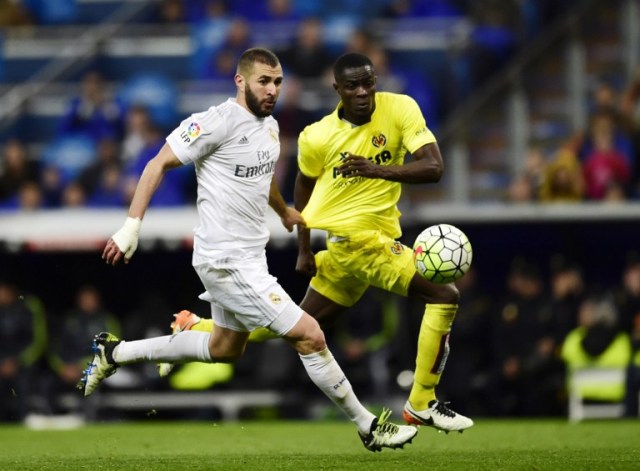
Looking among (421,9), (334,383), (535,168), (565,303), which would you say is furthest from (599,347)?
(334,383)

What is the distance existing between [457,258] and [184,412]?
8.04 meters

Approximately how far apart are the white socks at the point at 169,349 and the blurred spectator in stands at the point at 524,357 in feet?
21.8

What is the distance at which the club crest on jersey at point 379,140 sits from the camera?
9.09 meters

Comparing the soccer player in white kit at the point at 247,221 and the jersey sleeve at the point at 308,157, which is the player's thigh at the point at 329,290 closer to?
the jersey sleeve at the point at 308,157

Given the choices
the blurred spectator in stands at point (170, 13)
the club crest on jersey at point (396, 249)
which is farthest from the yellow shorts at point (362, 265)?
the blurred spectator in stands at point (170, 13)

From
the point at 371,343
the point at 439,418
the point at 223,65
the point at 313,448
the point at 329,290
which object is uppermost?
the point at 223,65

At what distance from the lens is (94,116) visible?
1720cm

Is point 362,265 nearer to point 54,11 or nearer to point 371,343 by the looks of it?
point 371,343

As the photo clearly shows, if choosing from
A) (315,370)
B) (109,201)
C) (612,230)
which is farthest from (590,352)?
(315,370)

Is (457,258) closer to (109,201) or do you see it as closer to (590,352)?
(590,352)

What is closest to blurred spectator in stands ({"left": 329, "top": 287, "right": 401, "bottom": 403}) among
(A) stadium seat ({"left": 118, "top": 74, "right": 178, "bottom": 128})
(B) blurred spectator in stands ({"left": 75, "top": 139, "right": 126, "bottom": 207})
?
(B) blurred spectator in stands ({"left": 75, "top": 139, "right": 126, "bottom": 207})

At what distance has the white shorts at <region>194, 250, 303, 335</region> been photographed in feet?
26.7

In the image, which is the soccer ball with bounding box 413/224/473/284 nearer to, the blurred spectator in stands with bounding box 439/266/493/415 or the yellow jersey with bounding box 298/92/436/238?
the yellow jersey with bounding box 298/92/436/238

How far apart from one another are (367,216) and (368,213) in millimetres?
22
